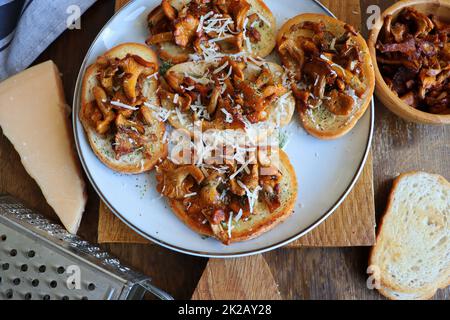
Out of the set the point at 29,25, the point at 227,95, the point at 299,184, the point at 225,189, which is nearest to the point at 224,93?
the point at 227,95

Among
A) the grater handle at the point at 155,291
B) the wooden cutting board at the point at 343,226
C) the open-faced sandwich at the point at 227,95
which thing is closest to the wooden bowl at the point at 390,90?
the wooden cutting board at the point at 343,226

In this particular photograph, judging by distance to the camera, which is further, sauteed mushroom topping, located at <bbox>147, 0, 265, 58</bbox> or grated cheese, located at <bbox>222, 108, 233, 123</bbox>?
sauteed mushroom topping, located at <bbox>147, 0, 265, 58</bbox>

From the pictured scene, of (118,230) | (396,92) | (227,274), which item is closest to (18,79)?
(118,230)

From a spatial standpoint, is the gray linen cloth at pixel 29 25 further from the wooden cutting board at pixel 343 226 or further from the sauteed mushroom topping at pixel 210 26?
the wooden cutting board at pixel 343 226

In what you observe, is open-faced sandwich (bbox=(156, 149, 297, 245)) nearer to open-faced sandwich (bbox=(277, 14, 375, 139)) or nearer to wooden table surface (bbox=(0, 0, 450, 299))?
open-faced sandwich (bbox=(277, 14, 375, 139))

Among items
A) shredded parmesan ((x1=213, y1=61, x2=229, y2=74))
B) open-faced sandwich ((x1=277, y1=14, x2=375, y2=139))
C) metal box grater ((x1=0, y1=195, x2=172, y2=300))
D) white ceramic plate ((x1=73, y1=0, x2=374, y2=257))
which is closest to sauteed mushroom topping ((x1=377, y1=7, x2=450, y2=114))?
open-faced sandwich ((x1=277, y1=14, x2=375, y2=139))

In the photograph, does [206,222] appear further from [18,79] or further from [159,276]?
[18,79]
